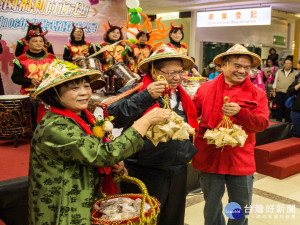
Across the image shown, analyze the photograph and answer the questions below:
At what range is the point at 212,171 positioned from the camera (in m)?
2.12

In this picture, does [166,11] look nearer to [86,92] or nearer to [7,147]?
[7,147]

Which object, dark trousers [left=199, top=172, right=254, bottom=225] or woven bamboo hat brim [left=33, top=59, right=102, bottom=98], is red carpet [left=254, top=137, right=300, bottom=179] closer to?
dark trousers [left=199, top=172, right=254, bottom=225]

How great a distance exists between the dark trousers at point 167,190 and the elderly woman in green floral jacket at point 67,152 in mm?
560

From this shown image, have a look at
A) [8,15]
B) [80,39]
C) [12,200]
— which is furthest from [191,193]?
[8,15]

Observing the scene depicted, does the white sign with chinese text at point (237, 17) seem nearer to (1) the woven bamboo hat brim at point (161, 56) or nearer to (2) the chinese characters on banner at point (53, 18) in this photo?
(2) the chinese characters on banner at point (53, 18)

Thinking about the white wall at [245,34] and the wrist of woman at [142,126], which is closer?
the wrist of woman at [142,126]

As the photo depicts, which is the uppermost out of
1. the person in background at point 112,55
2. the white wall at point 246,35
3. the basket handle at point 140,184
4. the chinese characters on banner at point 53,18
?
the white wall at point 246,35

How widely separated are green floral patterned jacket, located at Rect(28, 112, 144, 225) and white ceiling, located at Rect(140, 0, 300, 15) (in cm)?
938

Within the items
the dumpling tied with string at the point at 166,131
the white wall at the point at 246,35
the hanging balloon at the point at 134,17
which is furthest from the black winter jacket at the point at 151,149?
the white wall at the point at 246,35

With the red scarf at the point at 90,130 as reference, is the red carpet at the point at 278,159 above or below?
below

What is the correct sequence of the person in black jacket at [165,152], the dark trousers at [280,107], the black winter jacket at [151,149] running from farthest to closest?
1. the dark trousers at [280,107]
2. the person in black jacket at [165,152]
3. the black winter jacket at [151,149]

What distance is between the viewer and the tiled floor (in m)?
3.11

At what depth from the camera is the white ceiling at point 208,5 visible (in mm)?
9954

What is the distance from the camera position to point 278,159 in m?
4.72
